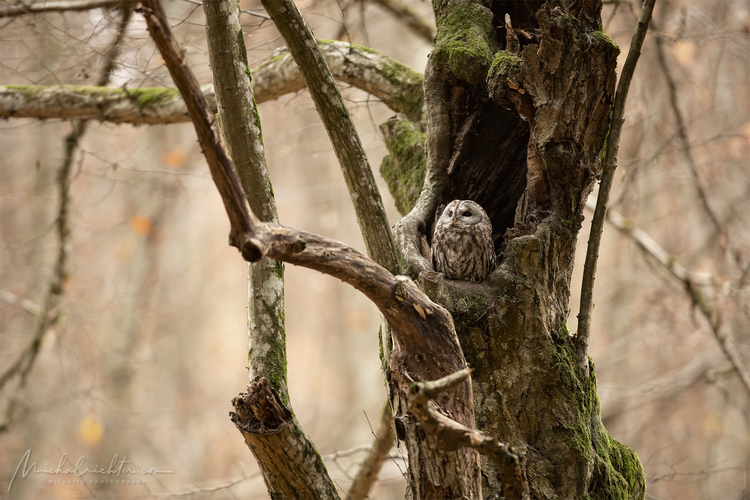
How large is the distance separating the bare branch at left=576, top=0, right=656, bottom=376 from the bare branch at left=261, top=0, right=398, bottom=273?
856 mm

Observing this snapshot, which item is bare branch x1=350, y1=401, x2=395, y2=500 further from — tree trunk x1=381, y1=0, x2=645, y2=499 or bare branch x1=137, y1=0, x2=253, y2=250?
bare branch x1=137, y1=0, x2=253, y2=250

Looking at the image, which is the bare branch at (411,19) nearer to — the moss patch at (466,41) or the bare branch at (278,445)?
the moss patch at (466,41)

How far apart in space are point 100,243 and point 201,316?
6.07 meters

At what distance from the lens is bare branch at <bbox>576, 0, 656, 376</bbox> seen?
241cm

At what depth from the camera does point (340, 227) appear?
14.6 metres

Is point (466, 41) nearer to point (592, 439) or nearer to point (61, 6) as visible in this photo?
point (592, 439)

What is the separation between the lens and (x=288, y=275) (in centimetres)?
1537

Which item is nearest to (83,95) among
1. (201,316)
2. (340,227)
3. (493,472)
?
(493,472)

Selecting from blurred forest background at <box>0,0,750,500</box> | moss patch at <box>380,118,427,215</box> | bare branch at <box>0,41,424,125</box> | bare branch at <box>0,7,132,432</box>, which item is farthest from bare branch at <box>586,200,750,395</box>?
bare branch at <box>0,7,132,432</box>

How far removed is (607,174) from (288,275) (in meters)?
13.3

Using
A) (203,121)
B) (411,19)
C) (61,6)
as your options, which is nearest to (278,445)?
(203,121)

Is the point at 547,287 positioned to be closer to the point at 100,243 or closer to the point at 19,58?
the point at 19,58

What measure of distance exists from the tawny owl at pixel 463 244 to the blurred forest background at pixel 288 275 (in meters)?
1.01

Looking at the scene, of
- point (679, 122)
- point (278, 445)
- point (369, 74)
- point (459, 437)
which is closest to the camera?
point (459, 437)
